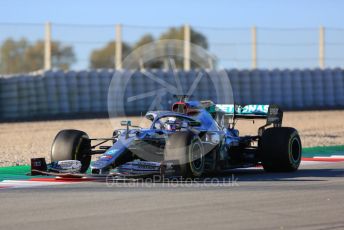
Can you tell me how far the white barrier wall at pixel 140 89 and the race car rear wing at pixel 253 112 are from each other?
383 inches

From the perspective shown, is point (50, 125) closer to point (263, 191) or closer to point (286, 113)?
point (286, 113)

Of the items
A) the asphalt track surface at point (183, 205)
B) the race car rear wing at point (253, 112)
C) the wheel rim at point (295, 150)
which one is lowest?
the asphalt track surface at point (183, 205)

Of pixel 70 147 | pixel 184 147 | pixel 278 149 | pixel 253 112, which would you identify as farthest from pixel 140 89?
pixel 184 147

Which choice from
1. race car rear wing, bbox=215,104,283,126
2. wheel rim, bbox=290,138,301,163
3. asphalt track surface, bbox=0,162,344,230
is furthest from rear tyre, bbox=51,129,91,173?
wheel rim, bbox=290,138,301,163

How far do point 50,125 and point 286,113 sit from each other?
10.5 m

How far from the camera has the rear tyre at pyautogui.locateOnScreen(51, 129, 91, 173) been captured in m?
14.4

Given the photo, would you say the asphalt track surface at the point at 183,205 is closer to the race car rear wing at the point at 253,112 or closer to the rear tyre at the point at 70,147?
the rear tyre at the point at 70,147

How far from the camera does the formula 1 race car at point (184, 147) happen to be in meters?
13.5

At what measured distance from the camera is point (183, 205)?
11.0 metres

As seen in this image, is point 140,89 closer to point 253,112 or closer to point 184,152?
point 253,112

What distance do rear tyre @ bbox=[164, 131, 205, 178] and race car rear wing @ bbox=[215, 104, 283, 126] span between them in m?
2.03

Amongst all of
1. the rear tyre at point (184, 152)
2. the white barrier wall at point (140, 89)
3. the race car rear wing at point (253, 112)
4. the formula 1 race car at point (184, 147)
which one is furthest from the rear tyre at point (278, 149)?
the white barrier wall at point (140, 89)

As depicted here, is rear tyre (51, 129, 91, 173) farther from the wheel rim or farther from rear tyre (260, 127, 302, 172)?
the wheel rim

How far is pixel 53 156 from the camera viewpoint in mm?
14547
